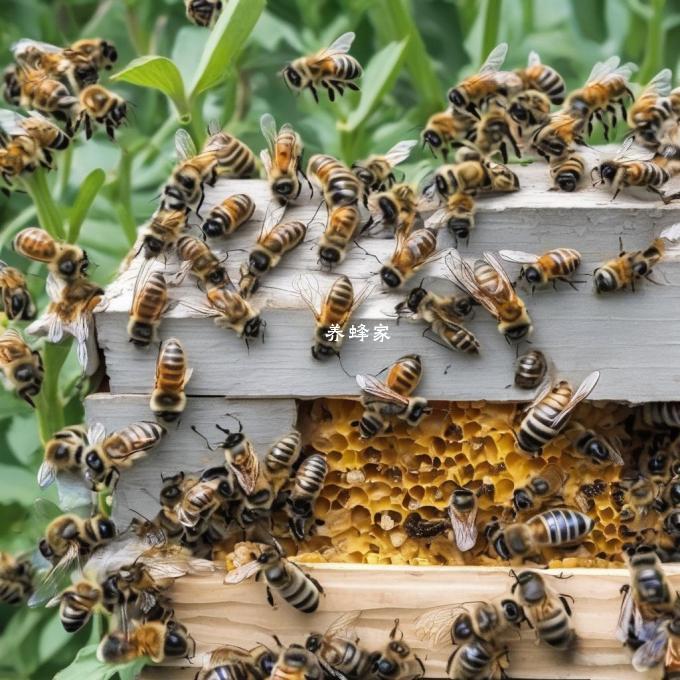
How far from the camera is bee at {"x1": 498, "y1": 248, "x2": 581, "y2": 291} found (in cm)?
218

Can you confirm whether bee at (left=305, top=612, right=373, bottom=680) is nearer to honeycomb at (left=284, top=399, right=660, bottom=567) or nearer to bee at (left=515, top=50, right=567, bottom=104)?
honeycomb at (left=284, top=399, right=660, bottom=567)

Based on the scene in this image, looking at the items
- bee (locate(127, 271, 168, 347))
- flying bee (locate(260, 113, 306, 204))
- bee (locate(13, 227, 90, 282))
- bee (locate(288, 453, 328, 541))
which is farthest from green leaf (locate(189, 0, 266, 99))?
bee (locate(288, 453, 328, 541))

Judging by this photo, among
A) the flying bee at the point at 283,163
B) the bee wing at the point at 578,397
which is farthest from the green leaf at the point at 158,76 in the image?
the bee wing at the point at 578,397

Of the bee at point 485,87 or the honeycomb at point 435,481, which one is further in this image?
the bee at point 485,87

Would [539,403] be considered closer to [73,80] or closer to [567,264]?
[567,264]

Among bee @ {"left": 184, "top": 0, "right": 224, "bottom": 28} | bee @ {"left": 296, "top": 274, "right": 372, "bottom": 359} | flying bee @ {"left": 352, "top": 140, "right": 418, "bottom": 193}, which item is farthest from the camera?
bee @ {"left": 184, "top": 0, "right": 224, "bottom": 28}

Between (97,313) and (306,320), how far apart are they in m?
0.46

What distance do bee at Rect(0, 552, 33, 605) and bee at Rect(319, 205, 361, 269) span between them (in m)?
1.36

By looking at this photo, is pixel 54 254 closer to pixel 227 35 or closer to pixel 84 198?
pixel 84 198

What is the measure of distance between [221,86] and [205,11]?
3.64 feet

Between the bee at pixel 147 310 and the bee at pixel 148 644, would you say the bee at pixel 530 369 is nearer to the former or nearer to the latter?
the bee at pixel 147 310

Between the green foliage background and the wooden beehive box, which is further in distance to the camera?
the green foliage background

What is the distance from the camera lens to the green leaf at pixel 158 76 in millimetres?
2412

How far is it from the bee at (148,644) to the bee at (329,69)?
1506 millimetres
